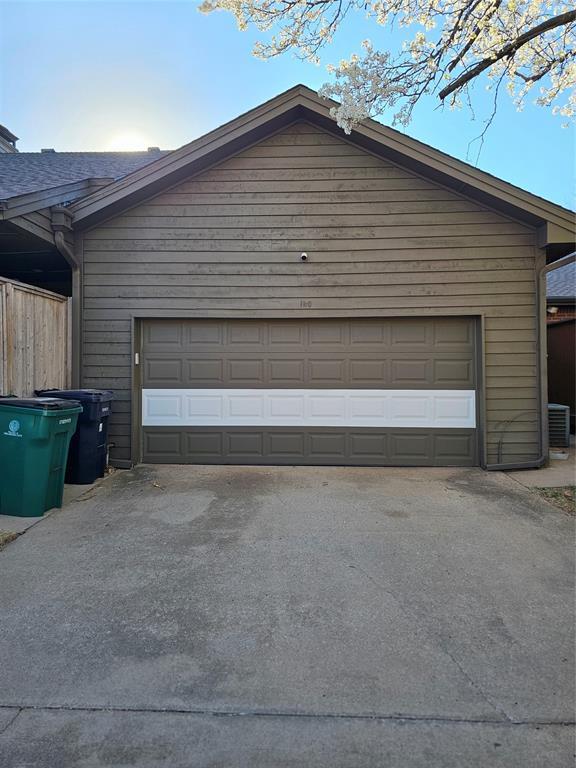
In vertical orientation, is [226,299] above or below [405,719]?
above

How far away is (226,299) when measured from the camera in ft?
20.9

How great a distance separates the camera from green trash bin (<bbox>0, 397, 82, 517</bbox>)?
419 centimetres

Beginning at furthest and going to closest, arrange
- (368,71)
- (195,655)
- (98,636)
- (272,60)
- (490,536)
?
(272,60) < (368,71) < (490,536) < (98,636) < (195,655)

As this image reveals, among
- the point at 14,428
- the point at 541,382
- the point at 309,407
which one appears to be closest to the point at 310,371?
the point at 309,407

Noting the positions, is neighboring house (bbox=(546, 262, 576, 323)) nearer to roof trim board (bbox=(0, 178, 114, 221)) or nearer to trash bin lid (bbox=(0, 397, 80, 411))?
roof trim board (bbox=(0, 178, 114, 221))

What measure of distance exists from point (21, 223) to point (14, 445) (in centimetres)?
252

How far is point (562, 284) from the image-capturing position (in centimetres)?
1202

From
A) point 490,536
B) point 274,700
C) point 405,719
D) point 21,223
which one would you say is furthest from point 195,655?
point 21,223

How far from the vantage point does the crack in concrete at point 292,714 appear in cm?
193

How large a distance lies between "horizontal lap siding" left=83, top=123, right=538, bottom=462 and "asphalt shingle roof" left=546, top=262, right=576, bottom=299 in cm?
573

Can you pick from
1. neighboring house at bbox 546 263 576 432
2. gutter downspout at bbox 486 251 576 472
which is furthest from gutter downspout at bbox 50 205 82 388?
neighboring house at bbox 546 263 576 432

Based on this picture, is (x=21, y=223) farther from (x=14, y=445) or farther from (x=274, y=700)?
(x=274, y=700)

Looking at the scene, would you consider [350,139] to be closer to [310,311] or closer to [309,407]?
[310,311]

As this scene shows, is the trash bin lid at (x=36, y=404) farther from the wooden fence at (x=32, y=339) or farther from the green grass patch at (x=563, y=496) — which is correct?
the green grass patch at (x=563, y=496)
